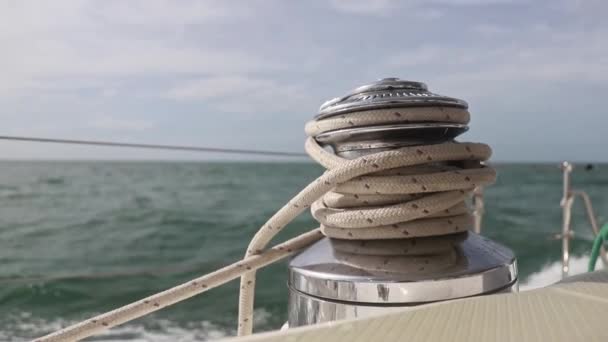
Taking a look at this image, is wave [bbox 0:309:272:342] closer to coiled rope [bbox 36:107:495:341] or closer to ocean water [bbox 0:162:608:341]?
ocean water [bbox 0:162:608:341]

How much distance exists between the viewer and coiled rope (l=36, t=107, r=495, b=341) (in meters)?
0.60

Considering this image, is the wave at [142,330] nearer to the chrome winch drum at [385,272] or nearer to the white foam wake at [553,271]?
the white foam wake at [553,271]

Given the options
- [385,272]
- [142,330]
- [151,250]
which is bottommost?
[151,250]

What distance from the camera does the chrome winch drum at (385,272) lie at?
0.55 metres

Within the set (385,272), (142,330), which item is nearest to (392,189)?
→ (385,272)

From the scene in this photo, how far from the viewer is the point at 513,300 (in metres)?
0.46

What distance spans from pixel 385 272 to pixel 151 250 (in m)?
6.60

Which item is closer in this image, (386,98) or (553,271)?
(386,98)

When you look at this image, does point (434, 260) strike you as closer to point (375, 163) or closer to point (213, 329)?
point (375, 163)

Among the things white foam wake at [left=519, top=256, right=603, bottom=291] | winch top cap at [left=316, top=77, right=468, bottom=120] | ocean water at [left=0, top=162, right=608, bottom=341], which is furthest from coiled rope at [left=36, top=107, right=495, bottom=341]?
white foam wake at [left=519, top=256, right=603, bottom=291]

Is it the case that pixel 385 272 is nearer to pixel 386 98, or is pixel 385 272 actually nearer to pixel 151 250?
pixel 386 98

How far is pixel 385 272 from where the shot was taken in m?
0.57

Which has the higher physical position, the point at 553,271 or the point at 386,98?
the point at 386,98

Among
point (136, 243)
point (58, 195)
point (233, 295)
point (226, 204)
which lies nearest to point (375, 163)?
point (233, 295)
